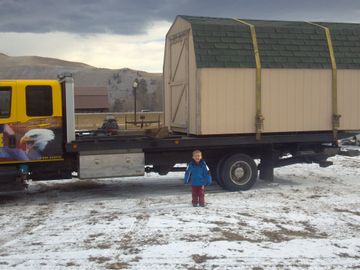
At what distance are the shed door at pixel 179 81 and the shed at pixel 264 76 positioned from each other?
0.02 metres

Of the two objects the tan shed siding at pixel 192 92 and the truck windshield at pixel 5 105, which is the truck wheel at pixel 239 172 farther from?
the truck windshield at pixel 5 105

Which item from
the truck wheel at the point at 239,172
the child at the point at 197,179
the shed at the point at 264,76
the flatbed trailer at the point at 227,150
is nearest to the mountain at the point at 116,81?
the shed at the point at 264,76

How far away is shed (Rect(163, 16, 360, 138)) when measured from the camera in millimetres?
11375

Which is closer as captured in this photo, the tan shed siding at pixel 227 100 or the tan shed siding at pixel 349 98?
the tan shed siding at pixel 227 100

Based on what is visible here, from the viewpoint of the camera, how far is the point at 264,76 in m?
11.7

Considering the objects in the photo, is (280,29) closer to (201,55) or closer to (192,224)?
(201,55)

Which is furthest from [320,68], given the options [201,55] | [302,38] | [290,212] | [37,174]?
[37,174]

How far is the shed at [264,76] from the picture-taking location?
37.3 feet

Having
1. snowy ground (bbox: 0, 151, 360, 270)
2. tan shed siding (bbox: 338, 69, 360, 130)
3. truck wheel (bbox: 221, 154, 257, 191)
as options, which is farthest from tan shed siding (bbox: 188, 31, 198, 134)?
tan shed siding (bbox: 338, 69, 360, 130)

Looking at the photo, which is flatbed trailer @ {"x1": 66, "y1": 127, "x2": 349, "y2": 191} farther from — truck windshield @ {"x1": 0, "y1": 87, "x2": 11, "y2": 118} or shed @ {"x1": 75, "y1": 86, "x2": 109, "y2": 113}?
shed @ {"x1": 75, "y1": 86, "x2": 109, "y2": 113}

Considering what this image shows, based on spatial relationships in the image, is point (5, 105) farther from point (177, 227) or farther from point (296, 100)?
point (296, 100)

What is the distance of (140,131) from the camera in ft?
39.9

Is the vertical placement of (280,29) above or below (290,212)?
above

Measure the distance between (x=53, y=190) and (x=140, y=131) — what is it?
2.42m
